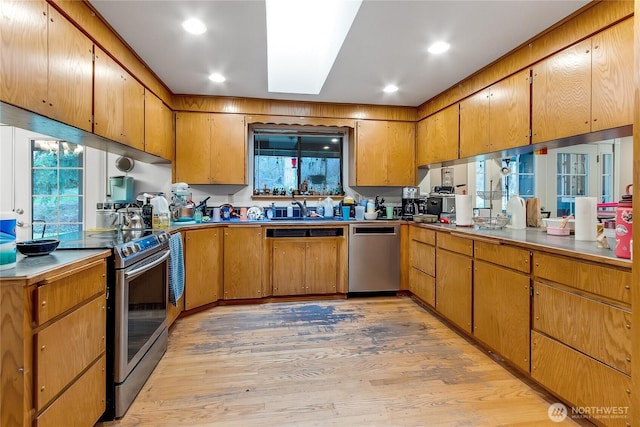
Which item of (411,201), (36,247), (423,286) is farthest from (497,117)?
(36,247)

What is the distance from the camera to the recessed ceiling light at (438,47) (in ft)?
8.28

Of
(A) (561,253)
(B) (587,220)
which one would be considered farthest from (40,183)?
(B) (587,220)

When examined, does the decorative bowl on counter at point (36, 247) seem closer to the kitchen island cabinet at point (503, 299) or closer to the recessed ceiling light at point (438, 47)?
the kitchen island cabinet at point (503, 299)

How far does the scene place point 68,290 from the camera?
4.52 feet

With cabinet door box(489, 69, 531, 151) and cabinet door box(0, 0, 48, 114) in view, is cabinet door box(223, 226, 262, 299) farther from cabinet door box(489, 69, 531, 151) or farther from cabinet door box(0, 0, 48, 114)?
cabinet door box(489, 69, 531, 151)

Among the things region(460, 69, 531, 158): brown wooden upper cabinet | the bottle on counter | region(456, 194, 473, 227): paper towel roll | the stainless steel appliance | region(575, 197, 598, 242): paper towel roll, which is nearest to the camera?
the stainless steel appliance

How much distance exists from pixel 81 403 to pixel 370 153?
370 centimetres

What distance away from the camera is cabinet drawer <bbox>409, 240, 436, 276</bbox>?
3.32 meters

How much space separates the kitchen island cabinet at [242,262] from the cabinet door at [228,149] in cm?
A: 72

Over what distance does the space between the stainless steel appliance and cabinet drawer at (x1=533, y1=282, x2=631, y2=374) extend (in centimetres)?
243

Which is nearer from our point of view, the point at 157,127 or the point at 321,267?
the point at 157,127

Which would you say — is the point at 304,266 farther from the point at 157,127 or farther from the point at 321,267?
the point at 157,127

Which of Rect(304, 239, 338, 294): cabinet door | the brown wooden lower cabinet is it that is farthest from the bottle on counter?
Rect(304, 239, 338, 294): cabinet door

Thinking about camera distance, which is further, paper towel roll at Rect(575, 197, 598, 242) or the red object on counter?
paper towel roll at Rect(575, 197, 598, 242)
